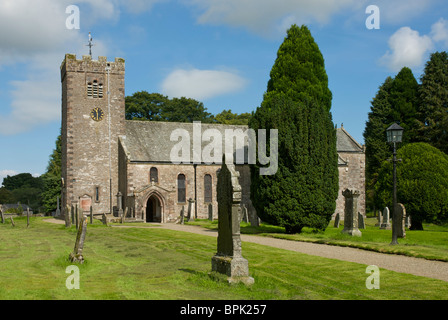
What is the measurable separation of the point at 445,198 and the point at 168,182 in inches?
855

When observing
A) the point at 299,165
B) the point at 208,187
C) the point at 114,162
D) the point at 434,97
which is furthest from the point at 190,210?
the point at 434,97

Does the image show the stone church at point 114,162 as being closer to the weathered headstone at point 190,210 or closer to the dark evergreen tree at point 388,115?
the weathered headstone at point 190,210

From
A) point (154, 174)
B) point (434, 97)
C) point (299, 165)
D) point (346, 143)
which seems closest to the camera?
point (299, 165)

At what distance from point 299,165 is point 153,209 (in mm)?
18574

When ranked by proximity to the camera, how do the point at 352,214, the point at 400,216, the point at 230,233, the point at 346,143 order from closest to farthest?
1. the point at 230,233
2. the point at 400,216
3. the point at 352,214
4. the point at 346,143

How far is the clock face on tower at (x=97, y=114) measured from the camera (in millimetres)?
38125

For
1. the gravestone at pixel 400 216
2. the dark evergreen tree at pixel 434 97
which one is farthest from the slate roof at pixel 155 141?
the gravestone at pixel 400 216

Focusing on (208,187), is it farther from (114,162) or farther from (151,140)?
(114,162)

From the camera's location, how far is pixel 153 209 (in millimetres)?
38281

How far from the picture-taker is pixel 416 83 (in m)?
52.0

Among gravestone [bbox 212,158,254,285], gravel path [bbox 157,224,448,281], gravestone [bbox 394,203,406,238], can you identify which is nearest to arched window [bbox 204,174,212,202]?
gravel path [bbox 157,224,448,281]
